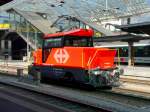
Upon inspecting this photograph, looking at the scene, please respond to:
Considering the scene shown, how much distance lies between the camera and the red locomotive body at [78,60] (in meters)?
18.0

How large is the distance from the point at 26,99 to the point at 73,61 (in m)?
4.24

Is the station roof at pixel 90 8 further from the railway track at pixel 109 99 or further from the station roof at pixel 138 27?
the railway track at pixel 109 99

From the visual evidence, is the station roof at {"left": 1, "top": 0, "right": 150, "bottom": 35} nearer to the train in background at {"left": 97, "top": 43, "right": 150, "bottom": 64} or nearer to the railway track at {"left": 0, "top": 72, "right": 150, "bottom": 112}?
the train in background at {"left": 97, "top": 43, "right": 150, "bottom": 64}

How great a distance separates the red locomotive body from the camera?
18000mm

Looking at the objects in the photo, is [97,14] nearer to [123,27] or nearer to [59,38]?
[123,27]

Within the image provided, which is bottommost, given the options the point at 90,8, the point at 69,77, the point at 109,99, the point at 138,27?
the point at 109,99

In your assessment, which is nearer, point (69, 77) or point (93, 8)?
point (69, 77)

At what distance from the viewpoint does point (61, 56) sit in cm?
1967

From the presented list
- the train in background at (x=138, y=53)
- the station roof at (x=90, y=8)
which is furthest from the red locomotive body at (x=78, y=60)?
the station roof at (x=90, y=8)

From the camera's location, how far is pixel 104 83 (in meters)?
18.3

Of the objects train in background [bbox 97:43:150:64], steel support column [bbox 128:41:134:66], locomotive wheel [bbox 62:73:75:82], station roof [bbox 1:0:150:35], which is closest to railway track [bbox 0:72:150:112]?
locomotive wheel [bbox 62:73:75:82]

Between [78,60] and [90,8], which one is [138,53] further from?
[90,8]

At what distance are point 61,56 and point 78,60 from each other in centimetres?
171

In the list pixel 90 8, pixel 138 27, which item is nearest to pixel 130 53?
pixel 138 27
